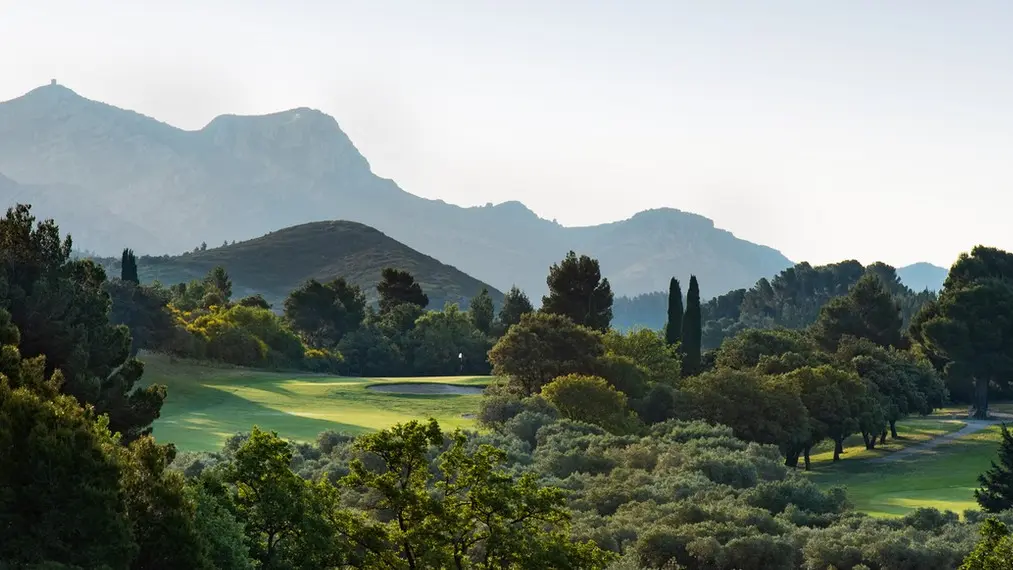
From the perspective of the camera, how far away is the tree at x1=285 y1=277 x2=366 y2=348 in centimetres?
10331

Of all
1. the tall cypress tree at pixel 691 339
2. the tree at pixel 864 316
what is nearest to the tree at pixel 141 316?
the tall cypress tree at pixel 691 339

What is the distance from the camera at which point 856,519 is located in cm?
2819

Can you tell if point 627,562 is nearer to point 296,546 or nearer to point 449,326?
point 296,546

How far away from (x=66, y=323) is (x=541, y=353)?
1309 inches

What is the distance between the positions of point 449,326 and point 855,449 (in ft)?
133

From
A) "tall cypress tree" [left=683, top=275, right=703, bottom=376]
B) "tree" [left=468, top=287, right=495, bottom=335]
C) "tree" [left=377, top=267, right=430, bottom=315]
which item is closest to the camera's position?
"tall cypress tree" [left=683, top=275, right=703, bottom=376]

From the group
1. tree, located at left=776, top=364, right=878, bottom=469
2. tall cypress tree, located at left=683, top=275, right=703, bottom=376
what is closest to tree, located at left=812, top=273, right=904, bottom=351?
tall cypress tree, located at left=683, top=275, right=703, bottom=376

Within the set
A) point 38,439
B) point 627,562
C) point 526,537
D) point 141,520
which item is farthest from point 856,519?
point 38,439

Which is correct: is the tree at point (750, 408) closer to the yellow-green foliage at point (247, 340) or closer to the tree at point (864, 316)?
the yellow-green foliage at point (247, 340)

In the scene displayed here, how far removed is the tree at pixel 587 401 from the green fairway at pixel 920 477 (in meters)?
11.0

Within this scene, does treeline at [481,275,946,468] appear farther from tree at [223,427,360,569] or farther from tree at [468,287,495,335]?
tree at [468,287,495,335]

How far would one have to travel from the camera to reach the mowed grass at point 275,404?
42.0m

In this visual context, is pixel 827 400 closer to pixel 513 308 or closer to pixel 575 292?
pixel 575 292

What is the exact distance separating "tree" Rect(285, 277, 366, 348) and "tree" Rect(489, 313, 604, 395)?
47345 millimetres
